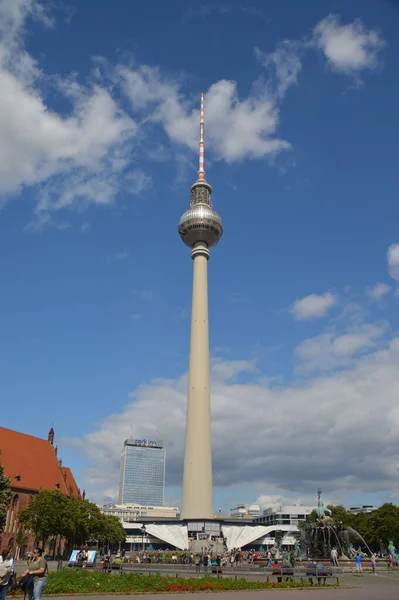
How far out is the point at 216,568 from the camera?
32.7 m

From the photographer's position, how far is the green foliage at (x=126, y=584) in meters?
21.0

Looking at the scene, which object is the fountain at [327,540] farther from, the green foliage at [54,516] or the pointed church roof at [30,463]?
the pointed church roof at [30,463]

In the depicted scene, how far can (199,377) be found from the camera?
3644 inches

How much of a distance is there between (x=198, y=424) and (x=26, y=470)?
28017 mm

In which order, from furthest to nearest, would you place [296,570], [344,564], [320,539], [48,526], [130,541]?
[130,541] → [48,526] → [320,539] → [344,564] → [296,570]

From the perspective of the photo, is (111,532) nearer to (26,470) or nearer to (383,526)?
(26,470)

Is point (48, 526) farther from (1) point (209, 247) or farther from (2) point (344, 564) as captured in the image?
(1) point (209, 247)

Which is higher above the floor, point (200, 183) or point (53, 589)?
point (200, 183)

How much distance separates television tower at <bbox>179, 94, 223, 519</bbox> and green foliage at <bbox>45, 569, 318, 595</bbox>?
64.3m

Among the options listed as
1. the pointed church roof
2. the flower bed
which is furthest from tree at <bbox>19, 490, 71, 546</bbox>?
the flower bed

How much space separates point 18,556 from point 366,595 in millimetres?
61931

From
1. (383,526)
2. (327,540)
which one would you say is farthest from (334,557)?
(383,526)

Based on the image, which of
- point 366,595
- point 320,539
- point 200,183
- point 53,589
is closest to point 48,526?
point 320,539

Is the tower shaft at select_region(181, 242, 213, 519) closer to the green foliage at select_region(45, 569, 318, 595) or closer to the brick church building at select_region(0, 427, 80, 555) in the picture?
the brick church building at select_region(0, 427, 80, 555)
